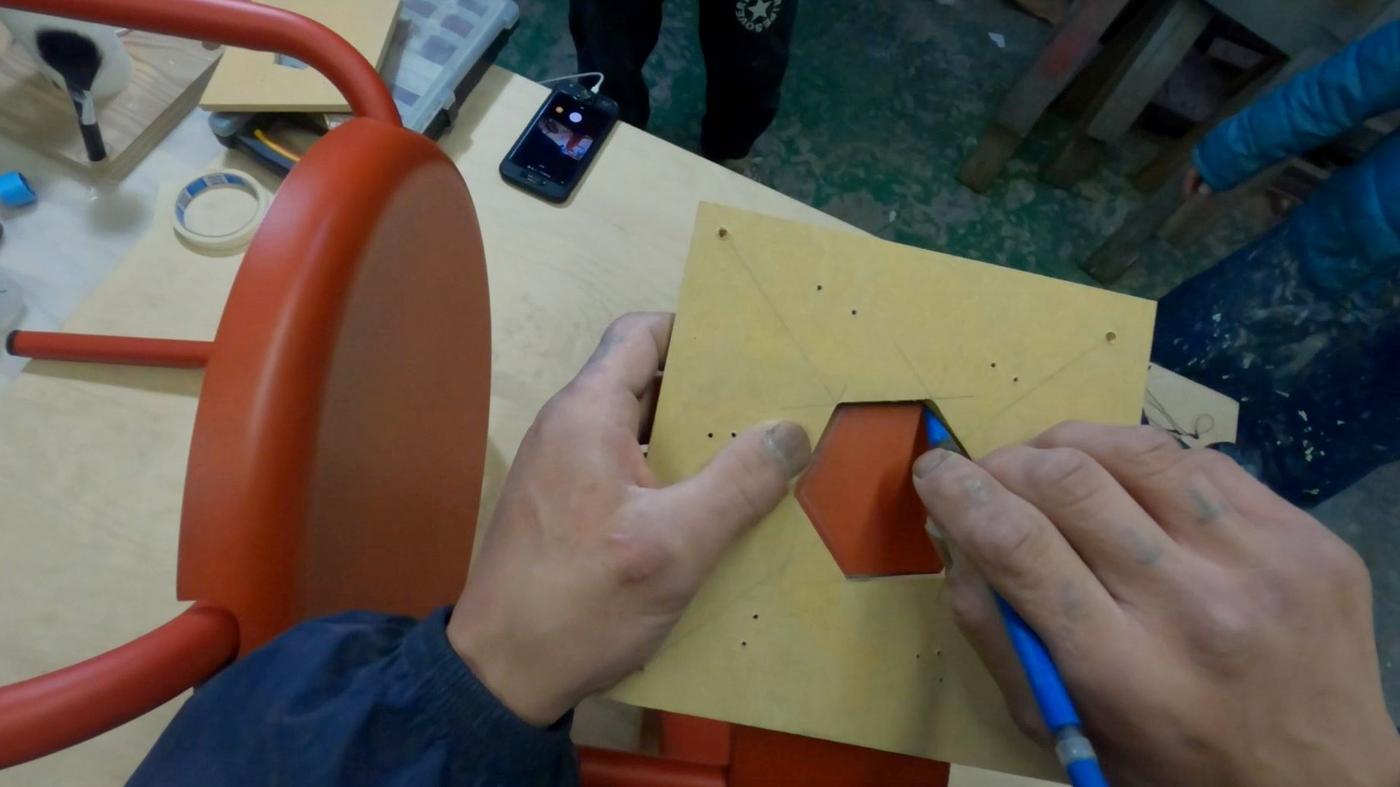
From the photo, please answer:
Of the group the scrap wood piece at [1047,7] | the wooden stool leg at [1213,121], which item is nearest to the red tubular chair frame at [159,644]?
the wooden stool leg at [1213,121]

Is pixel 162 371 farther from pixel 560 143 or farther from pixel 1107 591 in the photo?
pixel 1107 591

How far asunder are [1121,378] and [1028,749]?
22 cm

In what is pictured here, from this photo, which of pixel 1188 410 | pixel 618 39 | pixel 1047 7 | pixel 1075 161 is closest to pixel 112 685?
pixel 1188 410

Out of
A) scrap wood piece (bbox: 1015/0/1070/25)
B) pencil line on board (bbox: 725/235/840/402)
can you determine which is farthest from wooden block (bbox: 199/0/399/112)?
scrap wood piece (bbox: 1015/0/1070/25)

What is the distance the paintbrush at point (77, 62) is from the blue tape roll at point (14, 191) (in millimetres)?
72

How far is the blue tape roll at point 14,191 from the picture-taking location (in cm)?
66

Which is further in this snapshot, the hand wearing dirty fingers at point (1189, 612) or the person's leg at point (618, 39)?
the person's leg at point (618, 39)

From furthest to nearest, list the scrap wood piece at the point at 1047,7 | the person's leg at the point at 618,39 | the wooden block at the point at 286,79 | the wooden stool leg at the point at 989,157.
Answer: the scrap wood piece at the point at 1047,7 → the wooden stool leg at the point at 989,157 → the person's leg at the point at 618,39 → the wooden block at the point at 286,79

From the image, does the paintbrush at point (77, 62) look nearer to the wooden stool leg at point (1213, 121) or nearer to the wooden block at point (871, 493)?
the wooden block at point (871, 493)

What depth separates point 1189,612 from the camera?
0.35m

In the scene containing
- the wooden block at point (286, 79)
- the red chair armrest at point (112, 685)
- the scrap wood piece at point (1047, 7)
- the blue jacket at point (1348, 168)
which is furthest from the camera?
Answer: the scrap wood piece at point (1047, 7)

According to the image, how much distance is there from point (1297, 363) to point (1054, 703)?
998 millimetres

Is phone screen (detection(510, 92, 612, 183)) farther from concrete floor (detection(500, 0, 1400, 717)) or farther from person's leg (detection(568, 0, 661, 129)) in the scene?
concrete floor (detection(500, 0, 1400, 717))

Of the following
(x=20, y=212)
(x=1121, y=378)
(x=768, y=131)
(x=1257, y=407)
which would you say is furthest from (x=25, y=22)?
(x=1257, y=407)
